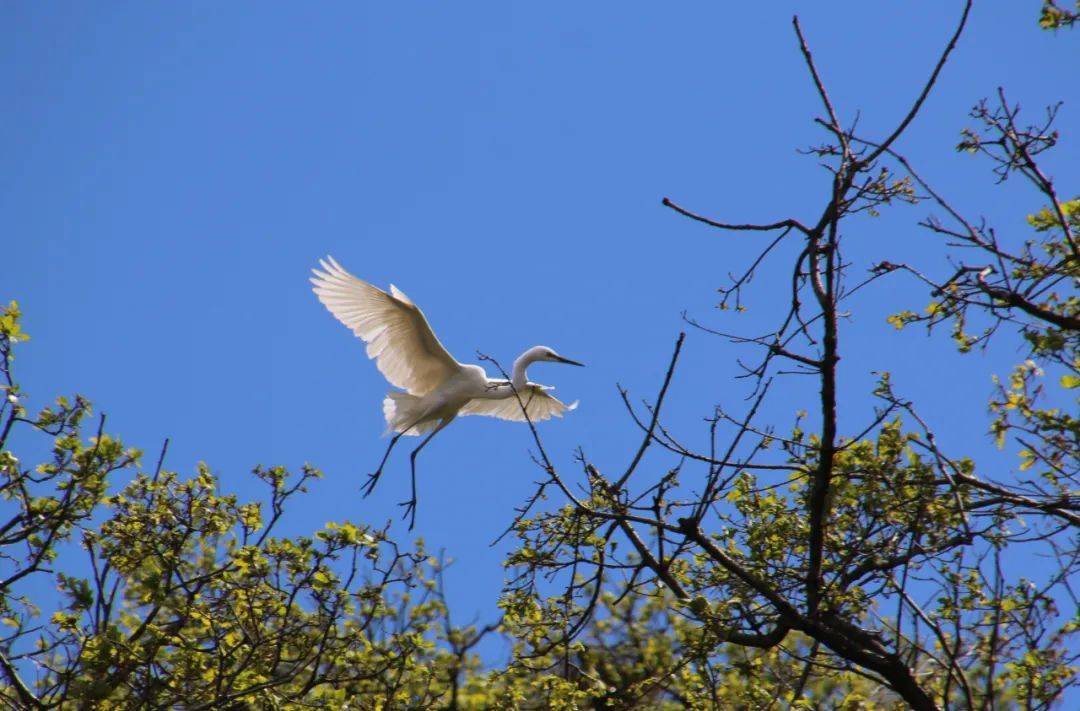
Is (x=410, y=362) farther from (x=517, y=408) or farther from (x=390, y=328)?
(x=517, y=408)

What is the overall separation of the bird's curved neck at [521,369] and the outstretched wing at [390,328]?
0.54 metres

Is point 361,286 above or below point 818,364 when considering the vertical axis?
above

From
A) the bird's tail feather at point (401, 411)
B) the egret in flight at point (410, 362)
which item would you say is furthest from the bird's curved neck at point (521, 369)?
the bird's tail feather at point (401, 411)

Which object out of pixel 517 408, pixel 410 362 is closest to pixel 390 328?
pixel 410 362

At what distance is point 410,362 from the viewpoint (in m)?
10.2

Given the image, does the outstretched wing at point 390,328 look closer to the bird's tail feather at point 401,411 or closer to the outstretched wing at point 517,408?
the bird's tail feather at point 401,411

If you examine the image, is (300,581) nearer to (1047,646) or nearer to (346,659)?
(346,659)

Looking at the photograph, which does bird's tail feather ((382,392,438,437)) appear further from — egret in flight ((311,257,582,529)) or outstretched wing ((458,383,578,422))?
outstretched wing ((458,383,578,422))

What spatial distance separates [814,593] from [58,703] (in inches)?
154

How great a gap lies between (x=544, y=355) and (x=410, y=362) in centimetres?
125

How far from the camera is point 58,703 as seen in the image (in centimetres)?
580

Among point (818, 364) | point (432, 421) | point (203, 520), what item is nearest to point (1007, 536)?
point (818, 364)

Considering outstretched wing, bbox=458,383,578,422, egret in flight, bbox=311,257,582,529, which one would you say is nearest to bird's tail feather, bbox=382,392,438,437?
egret in flight, bbox=311,257,582,529

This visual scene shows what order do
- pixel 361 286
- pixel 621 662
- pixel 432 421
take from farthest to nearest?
pixel 621 662 < pixel 432 421 < pixel 361 286
